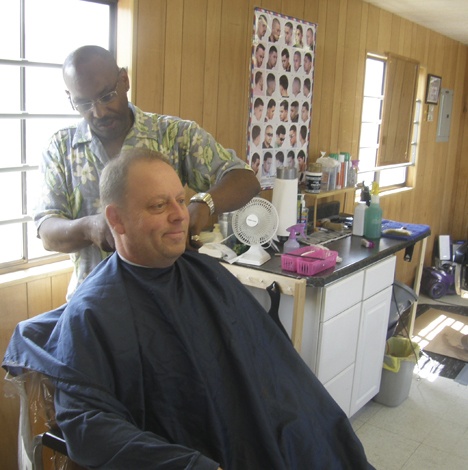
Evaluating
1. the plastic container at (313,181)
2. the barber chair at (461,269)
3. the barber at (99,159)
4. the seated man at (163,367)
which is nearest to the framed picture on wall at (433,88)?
the barber chair at (461,269)

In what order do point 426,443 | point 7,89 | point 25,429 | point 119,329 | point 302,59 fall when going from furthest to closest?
1. point 302,59
2. point 426,443
3. point 7,89
4. point 25,429
5. point 119,329

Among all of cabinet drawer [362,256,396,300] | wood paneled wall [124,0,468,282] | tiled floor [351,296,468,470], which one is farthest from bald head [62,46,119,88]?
tiled floor [351,296,468,470]

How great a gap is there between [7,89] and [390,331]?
7.88 ft

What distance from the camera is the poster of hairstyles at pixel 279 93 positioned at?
3.06 metres

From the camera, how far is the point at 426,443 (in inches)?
115

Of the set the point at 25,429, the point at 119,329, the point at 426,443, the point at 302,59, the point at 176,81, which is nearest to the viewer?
the point at 119,329

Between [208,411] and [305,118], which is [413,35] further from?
→ [208,411]

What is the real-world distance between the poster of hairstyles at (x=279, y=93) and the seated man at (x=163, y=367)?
1730mm

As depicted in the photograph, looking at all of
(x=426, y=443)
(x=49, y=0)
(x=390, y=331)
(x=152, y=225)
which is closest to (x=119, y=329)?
(x=152, y=225)

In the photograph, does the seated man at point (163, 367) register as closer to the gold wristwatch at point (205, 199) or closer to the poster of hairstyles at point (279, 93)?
the gold wristwatch at point (205, 199)

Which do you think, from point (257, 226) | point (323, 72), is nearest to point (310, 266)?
point (257, 226)

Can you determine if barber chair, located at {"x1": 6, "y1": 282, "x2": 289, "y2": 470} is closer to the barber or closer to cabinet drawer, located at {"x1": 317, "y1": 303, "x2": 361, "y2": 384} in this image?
the barber

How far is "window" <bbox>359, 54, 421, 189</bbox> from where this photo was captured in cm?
447

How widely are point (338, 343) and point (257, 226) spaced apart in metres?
0.66
